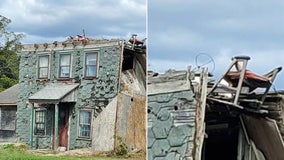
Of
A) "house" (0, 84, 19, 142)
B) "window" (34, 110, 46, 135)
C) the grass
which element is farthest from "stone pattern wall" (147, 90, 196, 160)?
"house" (0, 84, 19, 142)

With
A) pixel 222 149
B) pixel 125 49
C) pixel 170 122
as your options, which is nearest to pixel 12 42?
pixel 125 49

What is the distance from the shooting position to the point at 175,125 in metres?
1.83

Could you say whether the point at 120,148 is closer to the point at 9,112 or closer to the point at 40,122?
the point at 40,122

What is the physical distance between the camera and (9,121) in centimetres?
229

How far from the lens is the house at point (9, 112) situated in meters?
2.26

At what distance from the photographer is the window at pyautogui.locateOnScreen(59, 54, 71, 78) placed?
2.19 metres

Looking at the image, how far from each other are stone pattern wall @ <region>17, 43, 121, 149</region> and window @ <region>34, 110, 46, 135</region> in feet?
0.12

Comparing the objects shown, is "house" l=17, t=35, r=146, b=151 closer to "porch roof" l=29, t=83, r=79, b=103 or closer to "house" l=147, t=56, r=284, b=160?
"porch roof" l=29, t=83, r=79, b=103

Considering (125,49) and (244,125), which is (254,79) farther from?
(125,49)

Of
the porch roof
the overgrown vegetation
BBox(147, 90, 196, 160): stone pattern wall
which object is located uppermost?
the porch roof

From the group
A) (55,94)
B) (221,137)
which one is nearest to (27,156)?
(55,94)

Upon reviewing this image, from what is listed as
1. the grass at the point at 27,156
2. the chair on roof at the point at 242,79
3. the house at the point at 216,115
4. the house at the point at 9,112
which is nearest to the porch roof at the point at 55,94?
the house at the point at 9,112

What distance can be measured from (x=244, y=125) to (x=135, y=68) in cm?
64

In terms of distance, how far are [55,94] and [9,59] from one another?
1.27 ft
